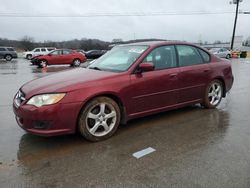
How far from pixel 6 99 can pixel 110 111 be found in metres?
4.51

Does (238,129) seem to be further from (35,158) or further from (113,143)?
(35,158)

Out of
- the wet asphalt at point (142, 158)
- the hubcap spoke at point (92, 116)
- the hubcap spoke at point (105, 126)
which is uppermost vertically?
the hubcap spoke at point (92, 116)

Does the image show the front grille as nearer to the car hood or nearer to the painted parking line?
the car hood

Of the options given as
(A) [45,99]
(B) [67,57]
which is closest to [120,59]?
(A) [45,99]

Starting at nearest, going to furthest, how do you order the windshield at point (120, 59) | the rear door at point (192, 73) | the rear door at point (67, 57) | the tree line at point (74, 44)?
1. the windshield at point (120, 59)
2. the rear door at point (192, 73)
3. the rear door at point (67, 57)
4. the tree line at point (74, 44)

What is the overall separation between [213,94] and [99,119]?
3081 mm

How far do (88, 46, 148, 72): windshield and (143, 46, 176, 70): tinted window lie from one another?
0.20 meters

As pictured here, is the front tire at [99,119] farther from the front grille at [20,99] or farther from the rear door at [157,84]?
the front grille at [20,99]

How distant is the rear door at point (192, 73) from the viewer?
17.6ft

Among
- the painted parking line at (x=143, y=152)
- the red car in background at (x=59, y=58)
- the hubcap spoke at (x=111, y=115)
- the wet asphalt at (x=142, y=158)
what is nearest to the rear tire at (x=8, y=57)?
the red car in background at (x=59, y=58)

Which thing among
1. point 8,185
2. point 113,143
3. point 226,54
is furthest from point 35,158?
point 226,54

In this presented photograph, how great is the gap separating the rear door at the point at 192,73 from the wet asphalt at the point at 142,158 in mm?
534

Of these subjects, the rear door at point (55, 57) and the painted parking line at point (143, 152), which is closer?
the painted parking line at point (143, 152)

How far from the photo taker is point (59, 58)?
2280 centimetres
